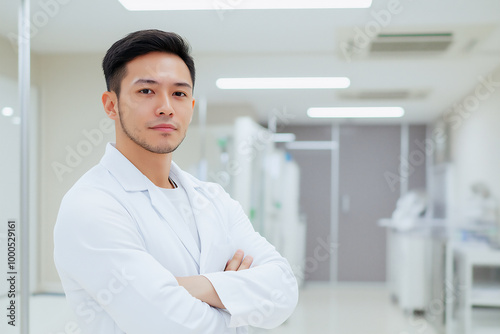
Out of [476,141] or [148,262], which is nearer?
[148,262]

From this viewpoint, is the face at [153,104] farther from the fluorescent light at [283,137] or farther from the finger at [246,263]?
the fluorescent light at [283,137]

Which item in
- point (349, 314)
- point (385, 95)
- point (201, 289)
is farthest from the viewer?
point (349, 314)

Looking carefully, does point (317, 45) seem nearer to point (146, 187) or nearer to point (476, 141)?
point (476, 141)

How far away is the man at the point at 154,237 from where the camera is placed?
0.96 metres

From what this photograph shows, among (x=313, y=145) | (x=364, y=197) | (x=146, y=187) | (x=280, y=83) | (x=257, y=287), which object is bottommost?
(x=257, y=287)

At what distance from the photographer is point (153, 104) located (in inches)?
44.6

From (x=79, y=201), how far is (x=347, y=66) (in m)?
2.16

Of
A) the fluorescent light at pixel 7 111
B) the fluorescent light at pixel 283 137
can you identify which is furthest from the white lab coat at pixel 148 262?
the fluorescent light at pixel 283 137

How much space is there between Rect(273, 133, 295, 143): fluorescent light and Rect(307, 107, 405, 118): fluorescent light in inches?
9.5

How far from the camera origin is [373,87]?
9.84ft

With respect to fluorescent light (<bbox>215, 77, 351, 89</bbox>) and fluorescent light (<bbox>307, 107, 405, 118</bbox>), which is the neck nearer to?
fluorescent light (<bbox>215, 77, 351, 89</bbox>)

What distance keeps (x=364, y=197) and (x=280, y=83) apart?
3.85 ft

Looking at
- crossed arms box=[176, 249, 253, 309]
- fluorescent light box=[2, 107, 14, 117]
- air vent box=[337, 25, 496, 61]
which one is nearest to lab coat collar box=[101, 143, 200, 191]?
crossed arms box=[176, 249, 253, 309]

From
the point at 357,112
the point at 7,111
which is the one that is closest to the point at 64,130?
the point at 7,111
